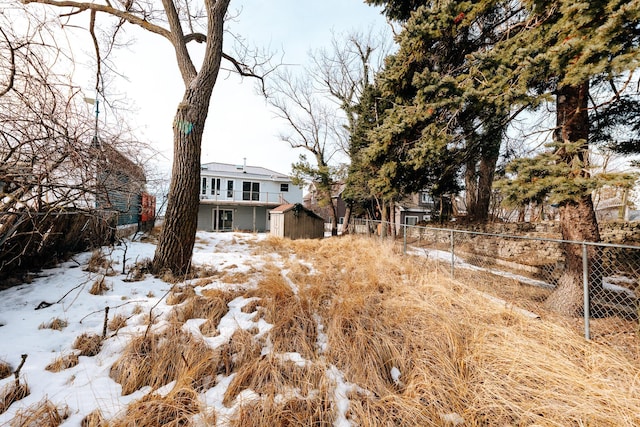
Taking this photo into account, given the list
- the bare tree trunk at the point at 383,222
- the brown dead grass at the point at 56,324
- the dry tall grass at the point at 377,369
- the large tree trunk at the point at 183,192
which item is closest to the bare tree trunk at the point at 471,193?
the bare tree trunk at the point at 383,222

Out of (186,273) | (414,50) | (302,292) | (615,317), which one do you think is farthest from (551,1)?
(186,273)

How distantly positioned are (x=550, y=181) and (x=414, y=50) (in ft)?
12.2

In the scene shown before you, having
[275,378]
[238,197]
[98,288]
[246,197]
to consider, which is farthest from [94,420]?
[246,197]

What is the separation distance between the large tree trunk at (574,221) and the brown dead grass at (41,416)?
233 inches

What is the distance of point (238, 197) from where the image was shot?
19844mm

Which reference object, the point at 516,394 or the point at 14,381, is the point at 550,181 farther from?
the point at 14,381

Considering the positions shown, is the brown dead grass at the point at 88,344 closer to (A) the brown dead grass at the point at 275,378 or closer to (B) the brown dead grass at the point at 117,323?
(B) the brown dead grass at the point at 117,323

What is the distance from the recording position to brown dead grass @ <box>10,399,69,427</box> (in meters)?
1.36

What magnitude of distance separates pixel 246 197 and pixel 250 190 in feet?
2.54

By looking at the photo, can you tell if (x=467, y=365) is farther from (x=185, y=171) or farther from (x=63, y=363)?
(x=185, y=171)

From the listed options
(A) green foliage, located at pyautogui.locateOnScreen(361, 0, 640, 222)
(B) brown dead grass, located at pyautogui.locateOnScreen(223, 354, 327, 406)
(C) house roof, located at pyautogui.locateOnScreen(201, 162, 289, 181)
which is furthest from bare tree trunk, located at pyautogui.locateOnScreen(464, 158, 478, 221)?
(C) house roof, located at pyautogui.locateOnScreen(201, 162, 289, 181)

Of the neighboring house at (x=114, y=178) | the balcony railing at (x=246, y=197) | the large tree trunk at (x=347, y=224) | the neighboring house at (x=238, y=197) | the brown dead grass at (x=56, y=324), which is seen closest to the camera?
the brown dead grass at (x=56, y=324)

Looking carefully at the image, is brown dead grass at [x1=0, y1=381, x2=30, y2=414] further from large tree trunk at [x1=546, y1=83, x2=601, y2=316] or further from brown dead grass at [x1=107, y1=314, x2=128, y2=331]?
large tree trunk at [x1=546, y1=83, x2=601, y2=316]

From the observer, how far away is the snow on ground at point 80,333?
5.18 feet
